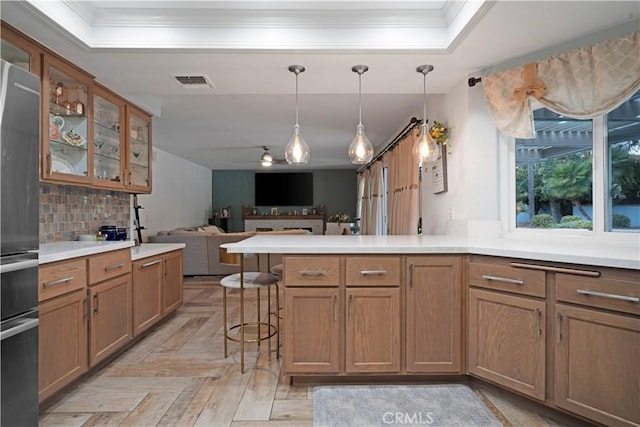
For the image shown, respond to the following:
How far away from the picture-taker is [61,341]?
195 centimetres

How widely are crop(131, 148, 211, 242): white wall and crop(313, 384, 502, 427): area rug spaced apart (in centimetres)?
490

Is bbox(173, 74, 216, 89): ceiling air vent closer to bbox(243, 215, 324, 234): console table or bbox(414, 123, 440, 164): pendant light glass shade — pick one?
bbox(414, 123, 440, 164): pendant light glass shade

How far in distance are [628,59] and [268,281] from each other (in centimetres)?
256

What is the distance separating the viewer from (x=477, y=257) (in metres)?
2.04

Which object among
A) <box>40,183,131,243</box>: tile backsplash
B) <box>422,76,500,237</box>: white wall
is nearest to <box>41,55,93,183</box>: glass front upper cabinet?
<box>40,183,131,243</box>: tile backsplash

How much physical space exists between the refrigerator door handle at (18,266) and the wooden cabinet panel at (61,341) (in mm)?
397

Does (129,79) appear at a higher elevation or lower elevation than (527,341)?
higher

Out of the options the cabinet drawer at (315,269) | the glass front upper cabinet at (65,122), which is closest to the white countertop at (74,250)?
the glass front upper cabinet at (65,122)

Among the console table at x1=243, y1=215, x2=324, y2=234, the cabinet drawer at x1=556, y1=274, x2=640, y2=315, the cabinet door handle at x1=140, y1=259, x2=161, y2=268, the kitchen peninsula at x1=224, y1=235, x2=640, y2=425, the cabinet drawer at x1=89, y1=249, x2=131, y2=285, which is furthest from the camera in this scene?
the console table at x1=243, y1=215, x2=324, y2=234

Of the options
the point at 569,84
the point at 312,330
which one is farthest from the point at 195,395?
the point at 569,84

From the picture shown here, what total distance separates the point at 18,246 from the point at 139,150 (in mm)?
2209

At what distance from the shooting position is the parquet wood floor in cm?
184

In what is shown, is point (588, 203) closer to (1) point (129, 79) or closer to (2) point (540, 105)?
(2) point (540, 105)

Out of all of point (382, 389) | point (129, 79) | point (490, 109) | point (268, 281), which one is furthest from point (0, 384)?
point (490, 109)
